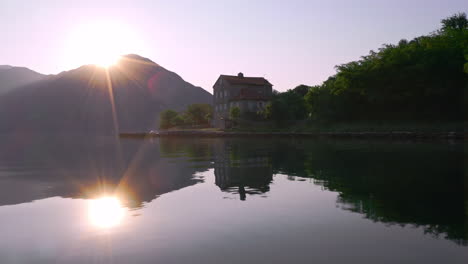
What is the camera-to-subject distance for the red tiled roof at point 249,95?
9038 cm

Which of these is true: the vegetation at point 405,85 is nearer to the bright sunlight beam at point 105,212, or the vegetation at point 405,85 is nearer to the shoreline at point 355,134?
the shoreline at point 355,134

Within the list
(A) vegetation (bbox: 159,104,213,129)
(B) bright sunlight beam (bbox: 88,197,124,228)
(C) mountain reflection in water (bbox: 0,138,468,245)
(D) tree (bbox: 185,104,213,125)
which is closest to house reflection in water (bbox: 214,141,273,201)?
(C) mountain reflection in water (bbox: 0,138,468,245)

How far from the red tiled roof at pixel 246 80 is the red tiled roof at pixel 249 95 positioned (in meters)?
2.63

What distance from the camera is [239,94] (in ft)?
305


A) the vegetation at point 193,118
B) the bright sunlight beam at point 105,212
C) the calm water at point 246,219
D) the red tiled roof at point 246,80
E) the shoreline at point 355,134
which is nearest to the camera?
the calm water at point 246,219

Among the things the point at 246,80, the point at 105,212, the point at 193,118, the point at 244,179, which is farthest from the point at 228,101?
the point at 105,212

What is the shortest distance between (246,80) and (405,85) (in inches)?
1965

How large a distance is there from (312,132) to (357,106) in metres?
9.05

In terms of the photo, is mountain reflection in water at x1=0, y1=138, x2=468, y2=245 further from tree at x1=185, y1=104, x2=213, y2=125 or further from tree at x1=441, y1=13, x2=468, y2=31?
tree at x1=185, y1=104, x2=213, y2=125

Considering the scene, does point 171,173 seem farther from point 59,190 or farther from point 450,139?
point 450,139

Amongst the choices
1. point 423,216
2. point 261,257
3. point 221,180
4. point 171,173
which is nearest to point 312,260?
point 261,257

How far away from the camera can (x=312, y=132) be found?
61.1 meters

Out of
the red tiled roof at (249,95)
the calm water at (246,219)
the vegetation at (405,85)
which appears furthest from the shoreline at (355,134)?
the calm water at (246,219)

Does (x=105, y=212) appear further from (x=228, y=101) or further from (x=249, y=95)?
(x=228, y=101)
